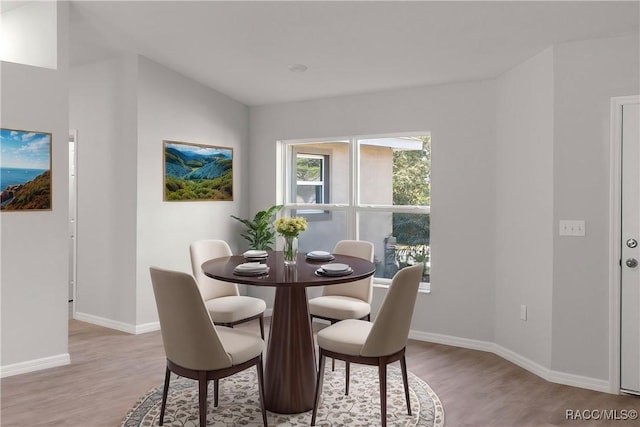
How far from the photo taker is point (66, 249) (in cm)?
418

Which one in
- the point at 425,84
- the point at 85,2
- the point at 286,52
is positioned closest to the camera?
the point at 85,2

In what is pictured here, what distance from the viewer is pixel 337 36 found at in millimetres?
4086

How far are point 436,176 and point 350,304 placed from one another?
1634 mm

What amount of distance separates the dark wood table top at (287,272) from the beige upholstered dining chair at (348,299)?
360 millimetres

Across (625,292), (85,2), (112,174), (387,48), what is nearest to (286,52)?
(387,48)

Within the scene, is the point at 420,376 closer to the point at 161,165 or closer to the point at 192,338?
the point at 192,338

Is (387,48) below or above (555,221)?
above

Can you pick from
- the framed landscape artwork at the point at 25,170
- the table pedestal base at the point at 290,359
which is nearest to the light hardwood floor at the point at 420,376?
the table pedestal base at the point at 290,359

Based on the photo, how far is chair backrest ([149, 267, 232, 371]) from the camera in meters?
2.68

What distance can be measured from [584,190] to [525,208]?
528 millimetres

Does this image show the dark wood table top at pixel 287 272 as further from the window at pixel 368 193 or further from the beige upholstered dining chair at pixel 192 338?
the window at pixel 368 193

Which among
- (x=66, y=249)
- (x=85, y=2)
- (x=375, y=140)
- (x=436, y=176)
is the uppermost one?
(x=85, y=2)

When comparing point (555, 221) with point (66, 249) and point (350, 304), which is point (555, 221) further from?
point (66, 249)

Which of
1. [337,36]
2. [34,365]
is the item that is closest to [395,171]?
[337,36]
